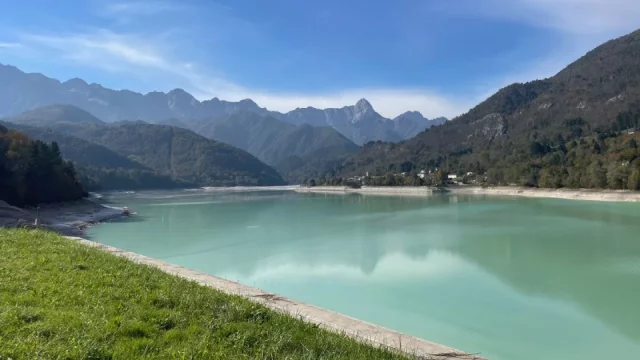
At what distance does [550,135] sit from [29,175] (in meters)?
115

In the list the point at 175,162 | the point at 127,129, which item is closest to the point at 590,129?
the point at 175,162

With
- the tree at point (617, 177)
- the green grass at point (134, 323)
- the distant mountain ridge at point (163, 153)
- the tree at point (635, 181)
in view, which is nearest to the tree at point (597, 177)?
the tree at point (617, 177)

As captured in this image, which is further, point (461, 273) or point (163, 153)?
point (163, 153)

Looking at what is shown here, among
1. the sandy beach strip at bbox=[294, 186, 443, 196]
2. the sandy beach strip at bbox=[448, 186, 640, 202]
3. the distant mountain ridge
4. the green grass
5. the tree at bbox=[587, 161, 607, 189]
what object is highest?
the distant mountain ridge

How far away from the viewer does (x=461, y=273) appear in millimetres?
16094

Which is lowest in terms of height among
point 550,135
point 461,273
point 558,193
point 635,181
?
point 461,273

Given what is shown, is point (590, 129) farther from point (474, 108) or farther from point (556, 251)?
point (556, 251)

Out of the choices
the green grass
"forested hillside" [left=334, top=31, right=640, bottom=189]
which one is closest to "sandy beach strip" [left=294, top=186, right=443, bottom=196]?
"forested hillside" [left=334, top=31, right=640, bottom=189]

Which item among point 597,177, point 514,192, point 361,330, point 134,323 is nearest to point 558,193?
point 597,177

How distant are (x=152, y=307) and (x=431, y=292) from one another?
991 cm

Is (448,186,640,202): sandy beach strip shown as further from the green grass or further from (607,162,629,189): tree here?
the green grass

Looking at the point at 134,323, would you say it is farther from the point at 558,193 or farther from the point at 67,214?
the point at 558,193

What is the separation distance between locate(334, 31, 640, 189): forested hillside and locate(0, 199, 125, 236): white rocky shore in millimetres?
53998

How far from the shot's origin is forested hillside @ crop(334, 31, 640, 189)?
215 ft
